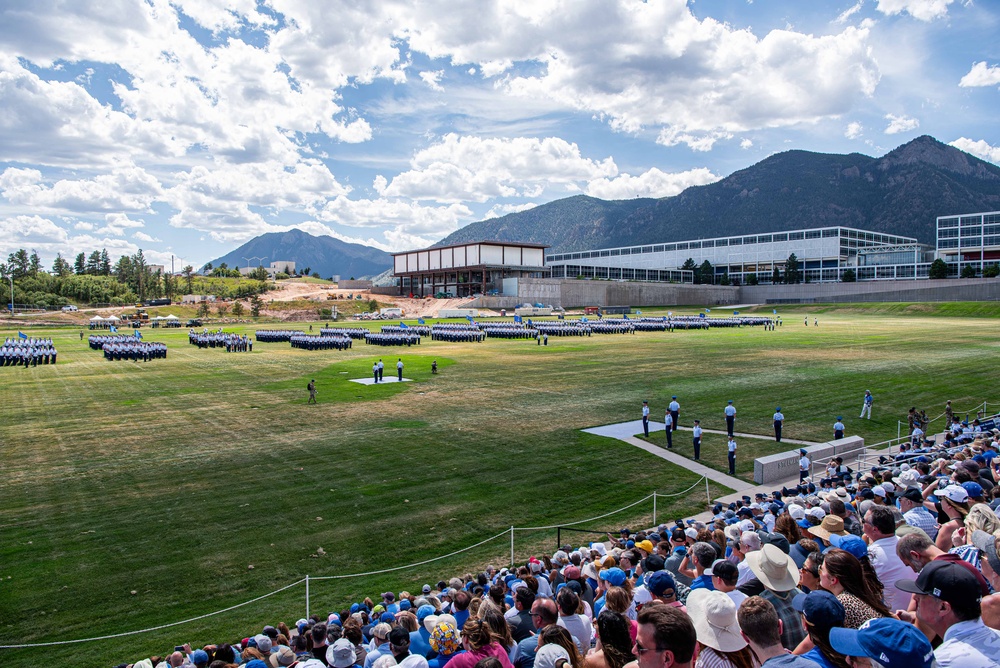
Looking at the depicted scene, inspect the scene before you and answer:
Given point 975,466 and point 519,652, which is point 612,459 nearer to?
point 975,466

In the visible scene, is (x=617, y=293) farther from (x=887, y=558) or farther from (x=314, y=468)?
(x=887, y=558)

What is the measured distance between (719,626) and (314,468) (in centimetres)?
1381

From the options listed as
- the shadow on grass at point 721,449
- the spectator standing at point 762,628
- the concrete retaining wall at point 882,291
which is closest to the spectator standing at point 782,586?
the spectator standing at point 762,628

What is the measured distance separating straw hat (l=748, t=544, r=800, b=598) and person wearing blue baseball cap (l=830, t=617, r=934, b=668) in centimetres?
142

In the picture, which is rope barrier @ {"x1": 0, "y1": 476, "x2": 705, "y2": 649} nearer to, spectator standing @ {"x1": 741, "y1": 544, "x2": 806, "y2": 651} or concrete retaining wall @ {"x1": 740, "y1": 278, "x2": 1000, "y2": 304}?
spectator standing @ {"x1": 741, "y1": 544, "x2": 806, "y2": 651}

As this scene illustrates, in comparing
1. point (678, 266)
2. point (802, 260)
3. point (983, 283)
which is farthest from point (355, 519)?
point (678, 266)

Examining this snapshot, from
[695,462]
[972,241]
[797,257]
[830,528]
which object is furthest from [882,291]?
[830,528]

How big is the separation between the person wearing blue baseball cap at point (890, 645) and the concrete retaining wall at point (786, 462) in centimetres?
1249

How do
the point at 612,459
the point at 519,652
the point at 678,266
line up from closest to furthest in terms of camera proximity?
the point at 519,652 → the point at 612,459 → the point at 678,266

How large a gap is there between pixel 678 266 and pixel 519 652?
508 ft

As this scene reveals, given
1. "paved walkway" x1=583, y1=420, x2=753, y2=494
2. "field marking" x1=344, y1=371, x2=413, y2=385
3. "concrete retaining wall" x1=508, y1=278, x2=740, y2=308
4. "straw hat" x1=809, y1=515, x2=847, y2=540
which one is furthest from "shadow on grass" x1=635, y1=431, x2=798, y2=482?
"concrete retaining wall" x1=508, y1=278, x2=740, y2=308

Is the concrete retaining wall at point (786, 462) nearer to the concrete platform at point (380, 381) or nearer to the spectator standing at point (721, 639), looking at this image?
→ the spectator standing at point (721, 639)

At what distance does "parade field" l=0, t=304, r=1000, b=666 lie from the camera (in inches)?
387

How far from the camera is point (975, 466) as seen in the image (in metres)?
8.69
